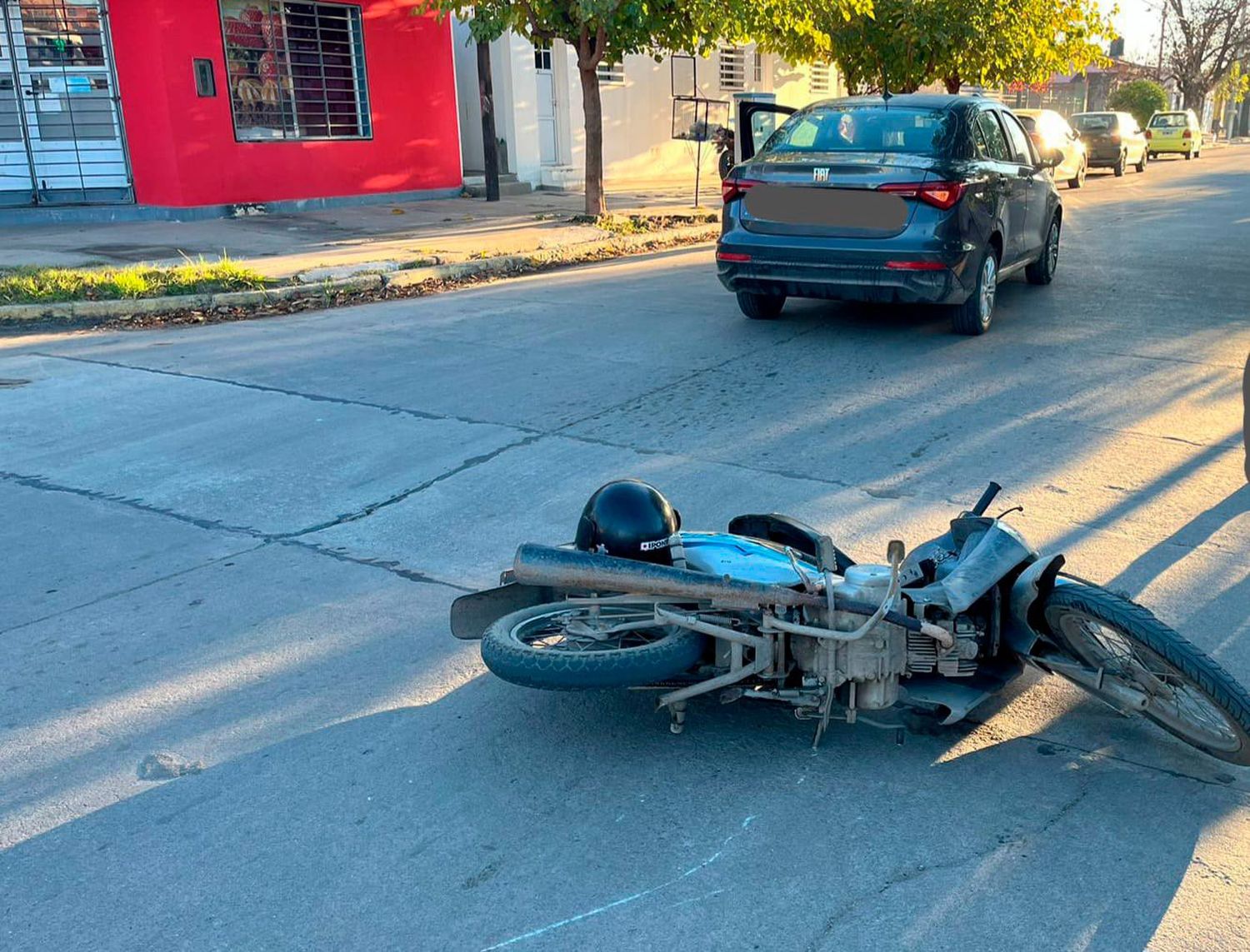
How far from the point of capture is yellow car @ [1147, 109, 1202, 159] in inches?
1489

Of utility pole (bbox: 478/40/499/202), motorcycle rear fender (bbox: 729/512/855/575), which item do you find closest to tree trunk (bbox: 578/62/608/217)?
utility pole (bbox: 478/40/499/202)

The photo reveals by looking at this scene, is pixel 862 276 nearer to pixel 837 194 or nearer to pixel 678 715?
pixel 837 194

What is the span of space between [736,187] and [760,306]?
1.10 m

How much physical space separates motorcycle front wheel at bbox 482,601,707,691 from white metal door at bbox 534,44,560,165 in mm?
19693

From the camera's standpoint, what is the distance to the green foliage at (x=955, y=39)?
2089 cm

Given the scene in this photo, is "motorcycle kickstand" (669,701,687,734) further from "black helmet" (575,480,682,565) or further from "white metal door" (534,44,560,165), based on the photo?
"white metal door" (534,44,560,165)

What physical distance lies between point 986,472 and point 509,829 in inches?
141

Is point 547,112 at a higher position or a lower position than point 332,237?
higher

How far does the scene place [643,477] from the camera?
577 centimetres

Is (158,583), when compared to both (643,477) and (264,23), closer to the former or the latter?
(643,477)

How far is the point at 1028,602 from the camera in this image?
11.1 ft

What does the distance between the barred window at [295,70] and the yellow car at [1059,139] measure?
→ 37.4ft

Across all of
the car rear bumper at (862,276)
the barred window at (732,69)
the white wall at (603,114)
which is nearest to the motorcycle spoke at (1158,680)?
the car rear bumper at (862,276)

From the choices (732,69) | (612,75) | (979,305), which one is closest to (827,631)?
(979,305)
